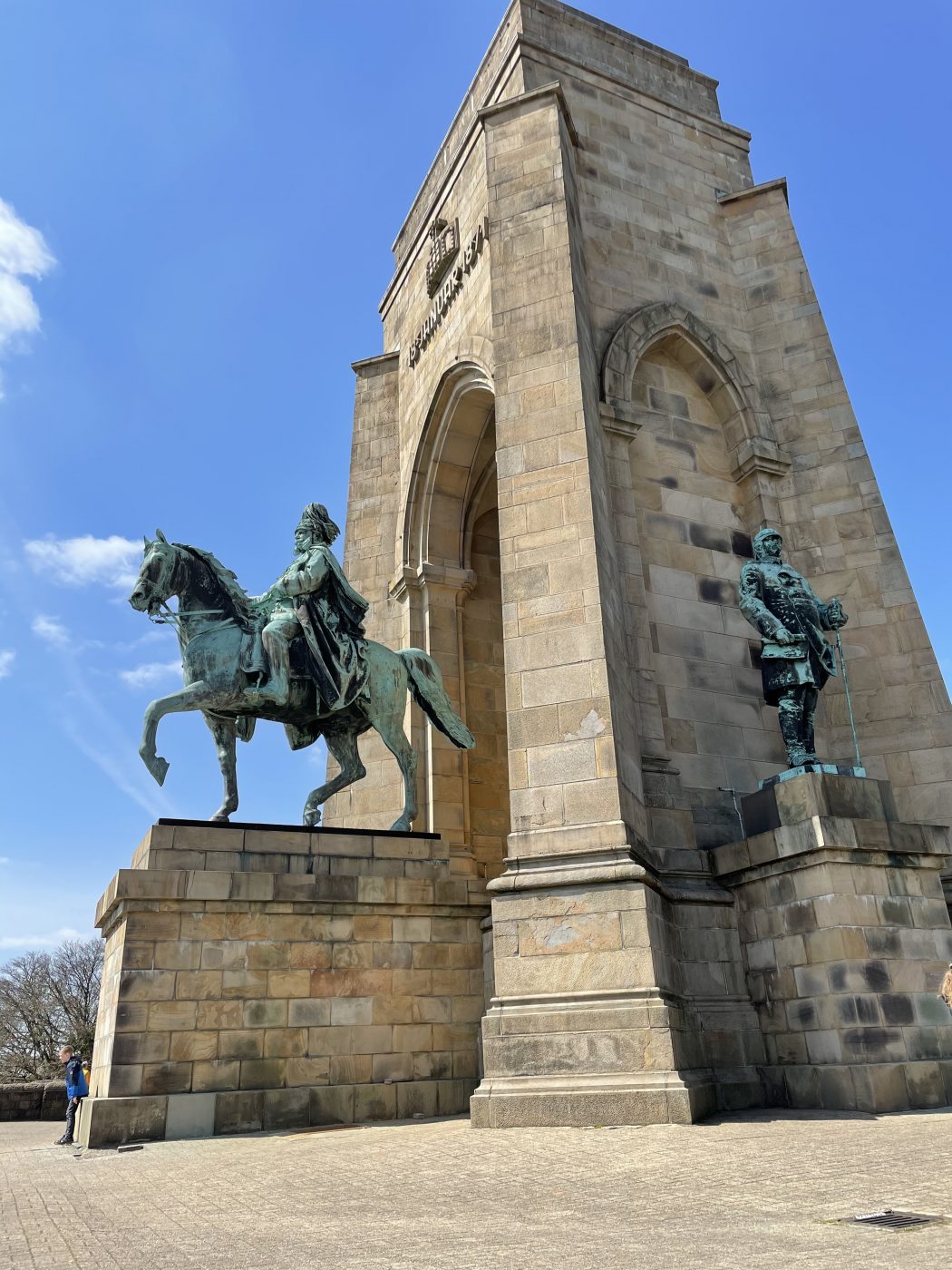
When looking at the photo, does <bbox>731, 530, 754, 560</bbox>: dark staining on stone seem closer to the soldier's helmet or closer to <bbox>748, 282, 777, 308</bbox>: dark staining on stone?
the soldier's helmet

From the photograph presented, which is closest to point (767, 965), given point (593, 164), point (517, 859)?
point (517, 859)

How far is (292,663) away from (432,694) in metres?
1.81

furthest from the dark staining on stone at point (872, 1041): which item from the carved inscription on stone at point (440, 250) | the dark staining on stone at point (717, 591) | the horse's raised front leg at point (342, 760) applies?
the carved inscription on stone at point (440, 250)

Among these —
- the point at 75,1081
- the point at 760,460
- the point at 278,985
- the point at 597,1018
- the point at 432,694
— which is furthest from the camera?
the point at 760,460

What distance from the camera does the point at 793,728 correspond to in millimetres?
9977

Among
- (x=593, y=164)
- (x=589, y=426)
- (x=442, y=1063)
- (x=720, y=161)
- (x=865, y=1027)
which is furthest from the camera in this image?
(x=720, y=161)

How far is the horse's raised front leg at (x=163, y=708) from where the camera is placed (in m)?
10.1

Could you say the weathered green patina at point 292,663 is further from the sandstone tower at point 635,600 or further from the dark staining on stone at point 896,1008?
the dark staining on stone at point 896,1008

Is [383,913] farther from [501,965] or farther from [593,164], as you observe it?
[593,164]

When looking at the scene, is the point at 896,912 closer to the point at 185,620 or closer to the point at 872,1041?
the point at 872,1041

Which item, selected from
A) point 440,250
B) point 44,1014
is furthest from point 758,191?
point 44,1014

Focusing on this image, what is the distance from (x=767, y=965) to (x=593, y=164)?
11155mm

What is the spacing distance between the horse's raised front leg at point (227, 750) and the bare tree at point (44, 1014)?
90.2ft

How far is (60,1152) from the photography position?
8656 mm
